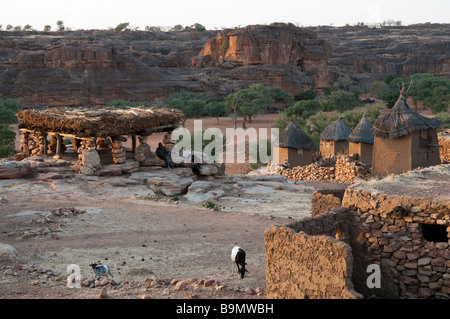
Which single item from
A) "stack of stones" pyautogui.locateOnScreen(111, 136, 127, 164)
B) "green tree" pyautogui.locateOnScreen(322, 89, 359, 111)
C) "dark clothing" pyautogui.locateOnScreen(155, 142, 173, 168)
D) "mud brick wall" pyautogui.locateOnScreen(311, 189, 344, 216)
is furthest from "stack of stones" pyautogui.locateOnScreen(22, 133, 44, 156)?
"green tree" pyautogui.locateOnScreen(322, 89, 359, 111)

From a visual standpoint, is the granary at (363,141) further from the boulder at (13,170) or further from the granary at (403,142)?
the boulder at (13,170)

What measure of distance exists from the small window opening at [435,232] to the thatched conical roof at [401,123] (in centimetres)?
818

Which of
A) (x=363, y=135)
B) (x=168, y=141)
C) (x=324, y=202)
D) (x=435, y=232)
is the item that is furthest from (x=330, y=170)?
(x=435, y=232)

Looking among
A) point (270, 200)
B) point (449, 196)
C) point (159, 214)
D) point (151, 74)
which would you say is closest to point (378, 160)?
point (270, 200)

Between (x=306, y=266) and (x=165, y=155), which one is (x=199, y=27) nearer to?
(x=165, y=155)

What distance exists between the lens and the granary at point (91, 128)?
43.8 feet

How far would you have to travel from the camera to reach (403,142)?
1403 centimetres

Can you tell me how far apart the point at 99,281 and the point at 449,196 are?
459cm

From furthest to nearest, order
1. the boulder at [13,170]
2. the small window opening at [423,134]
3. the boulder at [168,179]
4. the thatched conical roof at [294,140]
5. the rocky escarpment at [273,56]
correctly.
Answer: the rocky escarpment at [273,56], the thatched conical roof at [294,140], the small window opening at [423,134], the boulder at [13,170], the boulder at [168,179]

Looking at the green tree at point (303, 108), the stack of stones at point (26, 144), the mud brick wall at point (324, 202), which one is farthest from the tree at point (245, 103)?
the mud brick wall at point (324, 202)

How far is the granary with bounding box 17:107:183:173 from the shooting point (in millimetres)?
13344

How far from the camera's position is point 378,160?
1457 centimetres

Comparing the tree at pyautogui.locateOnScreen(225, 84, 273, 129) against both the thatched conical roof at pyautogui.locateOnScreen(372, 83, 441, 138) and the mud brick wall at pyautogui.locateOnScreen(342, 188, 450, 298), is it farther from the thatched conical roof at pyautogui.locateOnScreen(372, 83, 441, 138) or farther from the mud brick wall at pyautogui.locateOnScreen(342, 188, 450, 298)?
the mud brick wall at pyautogui.locateOnScreen(342, 188, 450, 298)

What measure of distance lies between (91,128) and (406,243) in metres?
9.79
